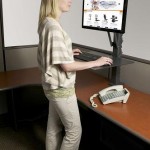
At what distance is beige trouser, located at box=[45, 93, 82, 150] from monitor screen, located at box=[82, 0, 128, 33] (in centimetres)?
61

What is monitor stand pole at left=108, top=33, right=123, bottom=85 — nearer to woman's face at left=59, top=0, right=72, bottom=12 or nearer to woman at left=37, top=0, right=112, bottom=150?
woman at left=37, top=0, right=112, bottom=150

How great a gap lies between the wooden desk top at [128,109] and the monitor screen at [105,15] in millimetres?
484

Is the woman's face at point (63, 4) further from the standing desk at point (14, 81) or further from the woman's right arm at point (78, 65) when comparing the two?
the standing desk at point (14, 81)

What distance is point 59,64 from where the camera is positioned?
55.4 inches

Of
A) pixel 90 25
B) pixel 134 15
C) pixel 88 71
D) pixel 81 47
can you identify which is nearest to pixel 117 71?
pixel 90 25

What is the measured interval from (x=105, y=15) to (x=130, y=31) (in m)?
1.66

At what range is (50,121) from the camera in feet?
5.74

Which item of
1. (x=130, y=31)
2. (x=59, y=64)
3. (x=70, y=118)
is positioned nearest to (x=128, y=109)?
(x=70, y=118)

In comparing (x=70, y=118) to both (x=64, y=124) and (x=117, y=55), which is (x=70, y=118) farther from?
(x=117, y=55)

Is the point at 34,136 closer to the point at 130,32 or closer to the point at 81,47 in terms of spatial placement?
the point at 81,47

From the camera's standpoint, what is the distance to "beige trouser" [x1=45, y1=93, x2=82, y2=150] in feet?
4.90

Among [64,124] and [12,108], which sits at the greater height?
[64,124]

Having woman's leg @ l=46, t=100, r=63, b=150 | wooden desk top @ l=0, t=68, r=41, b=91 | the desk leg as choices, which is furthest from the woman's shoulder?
the desk leg

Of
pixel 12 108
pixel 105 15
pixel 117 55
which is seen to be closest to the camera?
pixel 105 15
